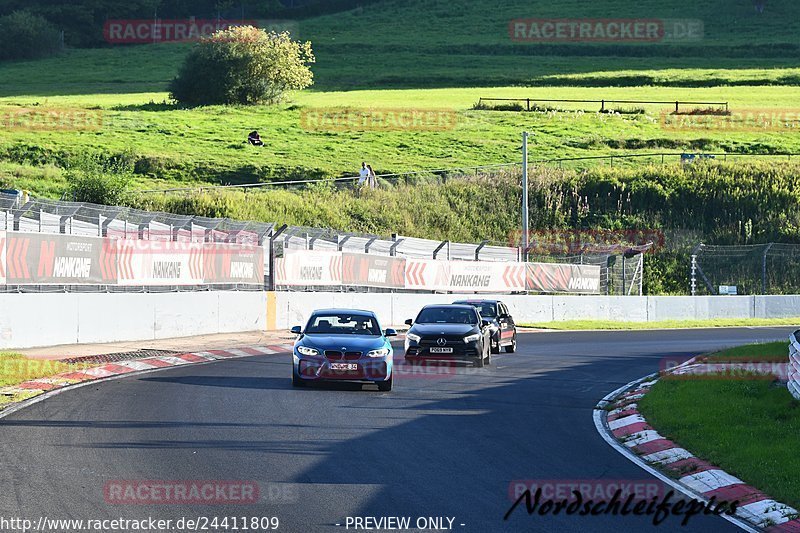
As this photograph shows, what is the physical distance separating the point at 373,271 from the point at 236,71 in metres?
53.3

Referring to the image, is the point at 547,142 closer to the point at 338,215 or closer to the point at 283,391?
the point at 338,215

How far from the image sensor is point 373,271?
3756 centimetres

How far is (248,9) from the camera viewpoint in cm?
13362

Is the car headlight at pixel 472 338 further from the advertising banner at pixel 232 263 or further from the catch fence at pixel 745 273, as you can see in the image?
the catch fence at pixel 745 273

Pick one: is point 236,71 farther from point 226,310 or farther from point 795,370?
point 795,370

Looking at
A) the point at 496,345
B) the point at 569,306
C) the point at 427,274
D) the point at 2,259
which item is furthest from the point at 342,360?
the point at 569,306

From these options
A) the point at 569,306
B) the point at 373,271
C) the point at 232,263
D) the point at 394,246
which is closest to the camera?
the point at 232,263

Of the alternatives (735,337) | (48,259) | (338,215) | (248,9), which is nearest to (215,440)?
(48,259)

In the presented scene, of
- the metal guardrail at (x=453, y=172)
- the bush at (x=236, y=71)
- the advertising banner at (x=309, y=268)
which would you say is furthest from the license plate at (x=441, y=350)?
the bush at (x=236, y=71)

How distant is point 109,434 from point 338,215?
44384 mm

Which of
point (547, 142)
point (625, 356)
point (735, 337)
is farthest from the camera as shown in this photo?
point (547, 142)

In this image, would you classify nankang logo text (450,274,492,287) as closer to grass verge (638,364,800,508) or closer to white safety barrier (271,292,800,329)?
white safety barrier (271,292,800,329)

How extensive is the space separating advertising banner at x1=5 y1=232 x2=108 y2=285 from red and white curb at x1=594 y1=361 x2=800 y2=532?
455 inches

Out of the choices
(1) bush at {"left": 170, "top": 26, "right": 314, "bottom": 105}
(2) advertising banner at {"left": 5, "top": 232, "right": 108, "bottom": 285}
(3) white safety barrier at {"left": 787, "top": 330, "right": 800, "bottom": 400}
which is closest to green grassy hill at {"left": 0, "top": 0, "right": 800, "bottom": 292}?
(1) bush at {"left": 170, "top": 26, "right": 314, "bottom": 105}
